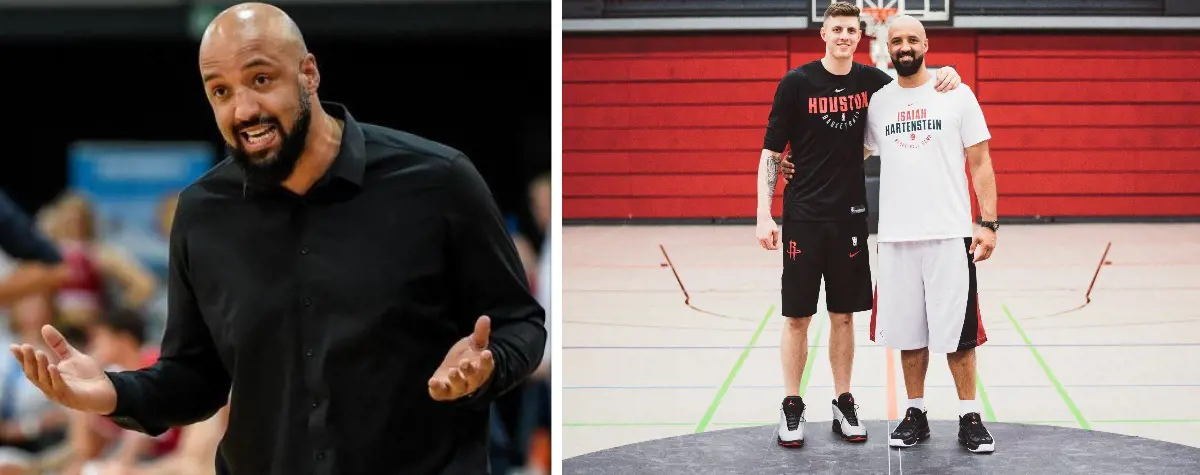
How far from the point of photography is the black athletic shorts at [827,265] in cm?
470

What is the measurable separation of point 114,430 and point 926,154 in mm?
2926

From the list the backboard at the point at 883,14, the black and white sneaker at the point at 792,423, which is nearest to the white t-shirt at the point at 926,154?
the black and white sneaker at the point at 792,423

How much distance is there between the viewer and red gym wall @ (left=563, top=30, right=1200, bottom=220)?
13.5m

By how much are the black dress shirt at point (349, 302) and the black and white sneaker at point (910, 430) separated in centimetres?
296

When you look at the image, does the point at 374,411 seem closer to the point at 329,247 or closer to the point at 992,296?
the point at 329,247

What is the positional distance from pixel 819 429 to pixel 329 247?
3.45 metres

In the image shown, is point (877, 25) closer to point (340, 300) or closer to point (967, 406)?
point (967, 406)

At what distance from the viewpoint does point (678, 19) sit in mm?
13266

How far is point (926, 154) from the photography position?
4.43 meters

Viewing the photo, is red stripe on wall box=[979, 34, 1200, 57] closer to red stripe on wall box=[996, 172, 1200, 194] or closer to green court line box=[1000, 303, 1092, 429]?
red stripe on wall box=[996, 172, 1200, 194]

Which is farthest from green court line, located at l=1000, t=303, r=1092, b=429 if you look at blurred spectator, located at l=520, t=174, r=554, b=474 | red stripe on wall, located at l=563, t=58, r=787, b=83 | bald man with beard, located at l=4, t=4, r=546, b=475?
red stripe on wall, located at l=563, t=58, r=787, b=83

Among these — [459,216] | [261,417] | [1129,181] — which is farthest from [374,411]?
[1129,181]

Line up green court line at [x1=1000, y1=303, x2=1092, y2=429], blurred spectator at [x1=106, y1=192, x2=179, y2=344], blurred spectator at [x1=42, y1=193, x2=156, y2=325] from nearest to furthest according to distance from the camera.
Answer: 1. blurred spectator at [x1=106, y1=192, x2=179, y2=344]
2. blurred spectator at [x1=42, y1=193, x2=156, y2=325]
3. green court line at [x1=1000, y1=303, x2=1092, y2=429]

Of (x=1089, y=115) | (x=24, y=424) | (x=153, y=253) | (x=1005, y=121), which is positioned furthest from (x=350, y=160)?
(x=1089, y=115)
